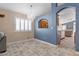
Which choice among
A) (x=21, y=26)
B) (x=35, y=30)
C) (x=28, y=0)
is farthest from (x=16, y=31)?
(x=28, y=0)

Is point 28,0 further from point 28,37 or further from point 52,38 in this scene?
point 28,37

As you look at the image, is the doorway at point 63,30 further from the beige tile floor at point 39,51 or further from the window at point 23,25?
the window at point 23,25

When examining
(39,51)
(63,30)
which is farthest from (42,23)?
(39,51)

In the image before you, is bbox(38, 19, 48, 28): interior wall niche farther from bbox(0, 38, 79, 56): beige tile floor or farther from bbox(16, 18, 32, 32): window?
bbox(0, 38, 79, 56): beige tile floor

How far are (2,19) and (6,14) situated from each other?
0.44 m

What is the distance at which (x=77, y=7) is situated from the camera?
3.96 m

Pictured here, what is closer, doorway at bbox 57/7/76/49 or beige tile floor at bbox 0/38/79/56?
beige tile floor at bbox 0/38/79/56

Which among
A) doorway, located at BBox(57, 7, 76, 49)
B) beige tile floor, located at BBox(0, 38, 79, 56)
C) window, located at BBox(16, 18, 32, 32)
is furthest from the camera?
window, located at BBox(16, 18, 32, 32)

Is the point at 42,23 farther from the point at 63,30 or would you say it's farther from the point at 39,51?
the point at 39,51

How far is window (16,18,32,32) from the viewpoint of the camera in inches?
256

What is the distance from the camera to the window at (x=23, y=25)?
6.50 m

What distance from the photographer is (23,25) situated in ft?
23.0

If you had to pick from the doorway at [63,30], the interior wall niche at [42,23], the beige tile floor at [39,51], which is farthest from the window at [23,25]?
the doorway at [63,30]

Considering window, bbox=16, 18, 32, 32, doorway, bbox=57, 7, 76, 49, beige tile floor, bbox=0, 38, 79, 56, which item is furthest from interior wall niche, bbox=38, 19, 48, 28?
beige tile floor, bbox=0, 38, 79, 56
